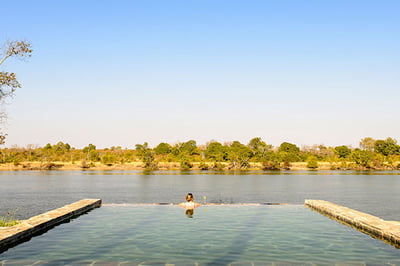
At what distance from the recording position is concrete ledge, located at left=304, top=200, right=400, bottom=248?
15381 millimetres

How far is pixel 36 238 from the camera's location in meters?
16.1

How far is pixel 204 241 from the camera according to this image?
1548 cm

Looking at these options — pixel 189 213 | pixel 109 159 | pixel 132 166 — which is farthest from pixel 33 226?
pixel 109 159

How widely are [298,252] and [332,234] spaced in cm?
419

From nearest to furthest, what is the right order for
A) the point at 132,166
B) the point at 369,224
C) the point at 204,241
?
the point at 204,241, the point at 369,224, the point at 132,166

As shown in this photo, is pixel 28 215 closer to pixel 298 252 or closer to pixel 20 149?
pixel 298 252

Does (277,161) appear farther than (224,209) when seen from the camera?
Yes

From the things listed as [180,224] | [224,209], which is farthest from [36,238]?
[224,209]

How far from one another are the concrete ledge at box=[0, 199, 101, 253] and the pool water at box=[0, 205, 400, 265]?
0.44 meters

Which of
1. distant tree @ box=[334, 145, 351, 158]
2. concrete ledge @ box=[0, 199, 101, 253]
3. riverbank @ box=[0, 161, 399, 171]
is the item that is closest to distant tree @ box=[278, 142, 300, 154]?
distant tree @ box=[334, 145, 351, 158]

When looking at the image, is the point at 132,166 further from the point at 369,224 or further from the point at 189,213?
the point at 369,224

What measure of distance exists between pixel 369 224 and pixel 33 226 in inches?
599

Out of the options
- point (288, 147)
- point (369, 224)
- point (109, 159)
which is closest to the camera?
point (369, 224)

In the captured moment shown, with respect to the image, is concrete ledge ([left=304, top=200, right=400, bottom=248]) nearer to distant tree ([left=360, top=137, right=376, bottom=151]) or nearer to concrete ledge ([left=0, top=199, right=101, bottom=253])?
concrete ledge ([left=0, top=199, right=101, bottom=253])
